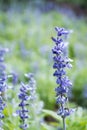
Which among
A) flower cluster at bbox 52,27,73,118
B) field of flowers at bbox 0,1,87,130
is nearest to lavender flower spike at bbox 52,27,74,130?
flower cluster at bbox 52,27,73,118

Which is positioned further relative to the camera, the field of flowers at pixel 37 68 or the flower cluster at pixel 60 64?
the field of flowers at pixel 37 68

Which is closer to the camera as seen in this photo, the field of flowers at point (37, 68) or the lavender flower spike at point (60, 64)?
the lavender flower spike at point (60, 64)

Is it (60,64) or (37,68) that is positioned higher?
(37,68)

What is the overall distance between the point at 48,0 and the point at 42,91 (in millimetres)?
12848

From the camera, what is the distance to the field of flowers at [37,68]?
386 centimetres

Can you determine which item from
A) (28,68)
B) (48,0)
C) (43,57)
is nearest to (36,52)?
(43,57)

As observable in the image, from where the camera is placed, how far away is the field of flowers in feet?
12.7

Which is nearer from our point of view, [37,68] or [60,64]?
[60,64]

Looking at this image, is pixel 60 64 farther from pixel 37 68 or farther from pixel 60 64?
pixel 37 68

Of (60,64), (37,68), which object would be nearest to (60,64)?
(60,64)

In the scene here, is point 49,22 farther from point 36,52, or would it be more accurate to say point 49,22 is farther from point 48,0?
point 48,0

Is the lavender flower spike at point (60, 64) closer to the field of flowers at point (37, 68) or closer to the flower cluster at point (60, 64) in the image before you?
the flower cluster at point (60, 64)

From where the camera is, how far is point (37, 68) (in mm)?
7688

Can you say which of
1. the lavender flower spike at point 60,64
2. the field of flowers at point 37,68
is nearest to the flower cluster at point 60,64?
the lavender flower spike at point 60,64
